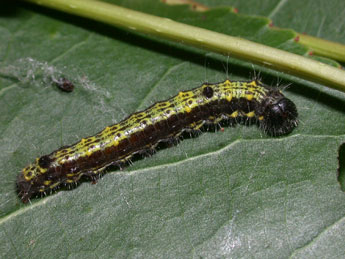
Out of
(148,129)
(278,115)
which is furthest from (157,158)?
(278,115)

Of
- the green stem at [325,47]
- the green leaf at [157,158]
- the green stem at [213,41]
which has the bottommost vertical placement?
the green leaf at [157,158]

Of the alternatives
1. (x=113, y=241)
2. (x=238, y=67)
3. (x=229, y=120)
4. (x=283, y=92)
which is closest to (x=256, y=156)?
(x=229, y=120)

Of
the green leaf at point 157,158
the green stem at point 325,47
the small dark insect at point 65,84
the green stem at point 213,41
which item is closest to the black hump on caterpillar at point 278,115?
the green leaf at point 157,158

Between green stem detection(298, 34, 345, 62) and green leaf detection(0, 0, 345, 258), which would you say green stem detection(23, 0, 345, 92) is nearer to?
green leaf detection(0, 0, 345, 258)

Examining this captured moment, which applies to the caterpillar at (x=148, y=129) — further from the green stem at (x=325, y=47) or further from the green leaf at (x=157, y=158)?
the green stem at (x=325, y=47)

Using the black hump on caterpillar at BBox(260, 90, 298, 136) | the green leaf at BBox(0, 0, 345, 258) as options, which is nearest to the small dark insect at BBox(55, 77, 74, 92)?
the green leaf at BBox(0, 0, 345, 258)

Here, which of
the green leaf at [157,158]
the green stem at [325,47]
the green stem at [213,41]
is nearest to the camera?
the green stem at [213,41]

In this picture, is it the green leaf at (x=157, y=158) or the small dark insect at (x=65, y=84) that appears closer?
the green leaf at (x=157, y=158)
